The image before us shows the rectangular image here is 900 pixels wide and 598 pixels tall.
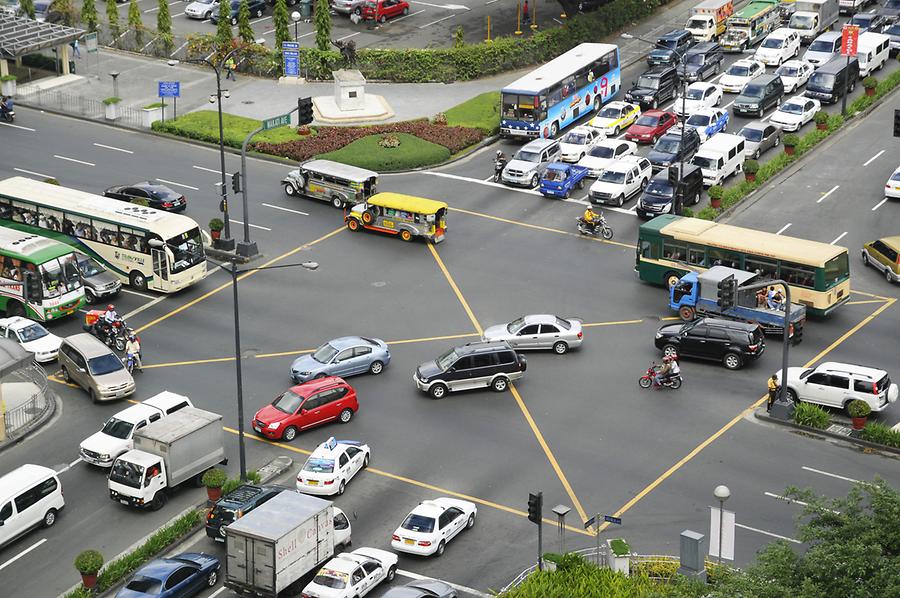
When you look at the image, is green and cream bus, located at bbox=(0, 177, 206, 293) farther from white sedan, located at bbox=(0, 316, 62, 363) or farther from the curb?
the curb

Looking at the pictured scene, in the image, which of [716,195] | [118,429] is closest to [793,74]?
[716,195]

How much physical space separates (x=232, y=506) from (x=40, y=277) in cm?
1880

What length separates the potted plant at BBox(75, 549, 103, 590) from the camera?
121ft

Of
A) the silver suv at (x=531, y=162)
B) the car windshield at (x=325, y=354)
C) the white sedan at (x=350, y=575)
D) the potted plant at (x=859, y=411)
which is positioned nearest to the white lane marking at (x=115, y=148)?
the silver suv at (x=531, y=162)

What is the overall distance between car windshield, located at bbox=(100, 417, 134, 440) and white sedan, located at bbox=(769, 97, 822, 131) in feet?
141

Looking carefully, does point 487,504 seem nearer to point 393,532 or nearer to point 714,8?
point 393,532

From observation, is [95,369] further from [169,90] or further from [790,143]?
[790,143]

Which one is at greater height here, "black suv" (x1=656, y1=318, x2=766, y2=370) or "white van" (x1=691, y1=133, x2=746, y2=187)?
"white van" (x1=691, y1=133, x2=746, y2=187)

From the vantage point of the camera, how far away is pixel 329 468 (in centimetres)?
4194

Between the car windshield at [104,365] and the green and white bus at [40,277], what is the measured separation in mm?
6541

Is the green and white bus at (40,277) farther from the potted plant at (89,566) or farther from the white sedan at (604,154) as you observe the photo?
the white sedan at (604,154)

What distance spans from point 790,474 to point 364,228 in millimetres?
26055

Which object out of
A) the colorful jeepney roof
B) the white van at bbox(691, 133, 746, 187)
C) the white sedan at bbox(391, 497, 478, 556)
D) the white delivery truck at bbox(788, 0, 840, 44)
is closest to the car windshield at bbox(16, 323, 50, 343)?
the colorful jeepney roof

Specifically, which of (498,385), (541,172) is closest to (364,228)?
(541,172)
